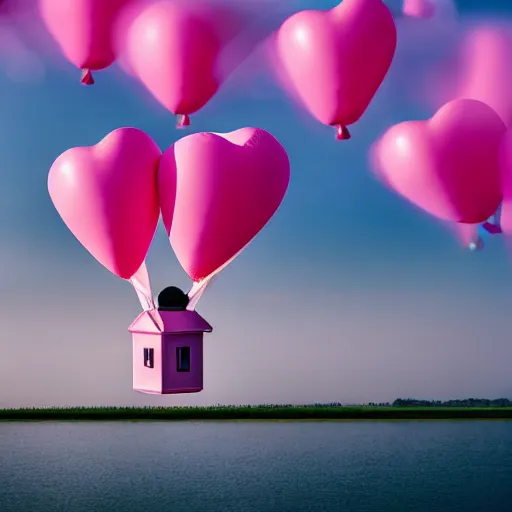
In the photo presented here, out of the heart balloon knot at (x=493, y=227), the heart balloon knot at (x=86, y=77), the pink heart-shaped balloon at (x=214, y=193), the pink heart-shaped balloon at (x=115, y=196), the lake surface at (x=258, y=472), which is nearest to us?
the pink heart-shaped balloon at (x=214, y=193)

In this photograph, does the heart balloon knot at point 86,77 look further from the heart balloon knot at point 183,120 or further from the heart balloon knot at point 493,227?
the heart balloon knot at point 493,227

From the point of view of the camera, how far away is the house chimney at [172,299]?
182 inches

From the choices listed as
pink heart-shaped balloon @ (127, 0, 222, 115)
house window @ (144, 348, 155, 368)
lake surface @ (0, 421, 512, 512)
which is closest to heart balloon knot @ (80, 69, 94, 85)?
pink heart-shaped balloon @ (127, 0, 222, 115)

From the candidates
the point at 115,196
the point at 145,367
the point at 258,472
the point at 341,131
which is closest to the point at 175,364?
the point at 145,367

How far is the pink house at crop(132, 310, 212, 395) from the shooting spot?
15.1 ft

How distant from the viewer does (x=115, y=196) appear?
4.41 meters

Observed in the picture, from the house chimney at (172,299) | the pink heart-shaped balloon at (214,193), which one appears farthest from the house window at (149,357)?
the pink heart-shaped balloon at (214,193)

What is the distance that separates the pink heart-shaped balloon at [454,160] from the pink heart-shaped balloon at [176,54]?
29.6 inches

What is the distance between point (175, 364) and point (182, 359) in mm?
32

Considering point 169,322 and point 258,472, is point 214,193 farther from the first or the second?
point 258,472

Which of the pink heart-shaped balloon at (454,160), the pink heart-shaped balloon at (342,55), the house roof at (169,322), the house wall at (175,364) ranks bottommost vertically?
the house wall at (175,364)

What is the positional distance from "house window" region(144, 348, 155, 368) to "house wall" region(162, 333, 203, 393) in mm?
66

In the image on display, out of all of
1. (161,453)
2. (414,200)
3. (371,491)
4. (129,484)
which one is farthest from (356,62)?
(161,453)

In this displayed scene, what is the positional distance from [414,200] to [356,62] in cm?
60
